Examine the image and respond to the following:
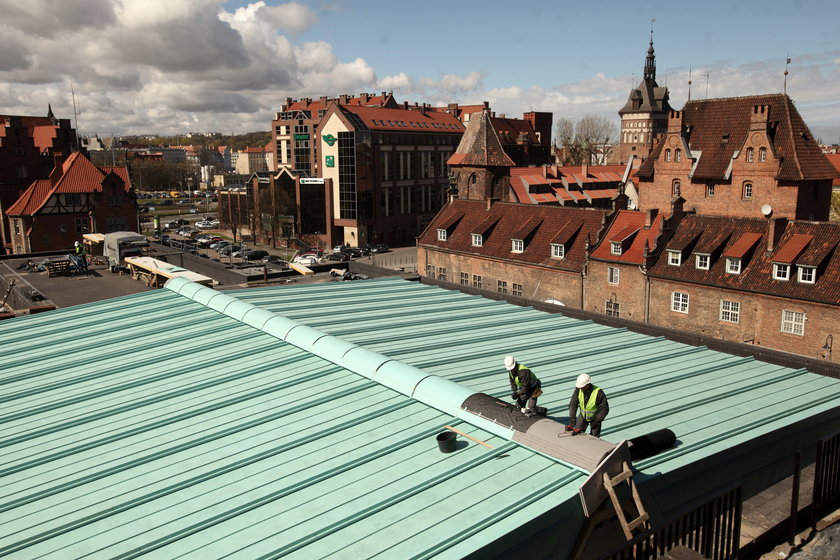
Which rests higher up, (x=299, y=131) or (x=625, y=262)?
(x=299, y=131)

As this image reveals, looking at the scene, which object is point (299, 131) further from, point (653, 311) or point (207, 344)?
point (207, 344)

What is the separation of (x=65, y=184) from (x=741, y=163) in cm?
6677

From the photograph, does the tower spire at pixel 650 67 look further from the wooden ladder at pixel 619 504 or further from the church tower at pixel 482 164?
the wooden ladder at pixel 619 504

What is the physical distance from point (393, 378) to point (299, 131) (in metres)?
85.8

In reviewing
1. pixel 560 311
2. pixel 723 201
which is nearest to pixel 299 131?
pixel 723 201

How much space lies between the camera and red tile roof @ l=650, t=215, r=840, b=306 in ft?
106

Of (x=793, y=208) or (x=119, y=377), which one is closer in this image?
(x=119, y=377)

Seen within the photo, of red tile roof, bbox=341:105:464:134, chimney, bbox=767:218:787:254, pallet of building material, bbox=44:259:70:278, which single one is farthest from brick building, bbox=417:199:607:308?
red tile roof, bbox=341:105:464:134

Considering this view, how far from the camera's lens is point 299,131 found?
308 feet

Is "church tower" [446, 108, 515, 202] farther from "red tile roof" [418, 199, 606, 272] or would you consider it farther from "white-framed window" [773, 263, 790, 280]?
"white-framed window" [773, 263, 790, 280]

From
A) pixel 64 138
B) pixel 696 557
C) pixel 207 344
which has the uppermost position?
pixel 64 138

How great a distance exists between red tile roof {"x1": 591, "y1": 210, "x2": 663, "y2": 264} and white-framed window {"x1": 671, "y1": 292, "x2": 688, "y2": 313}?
9.83ft

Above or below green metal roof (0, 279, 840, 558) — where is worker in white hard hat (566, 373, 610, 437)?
above

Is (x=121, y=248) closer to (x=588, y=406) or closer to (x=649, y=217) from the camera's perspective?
(x=649, y=217)
